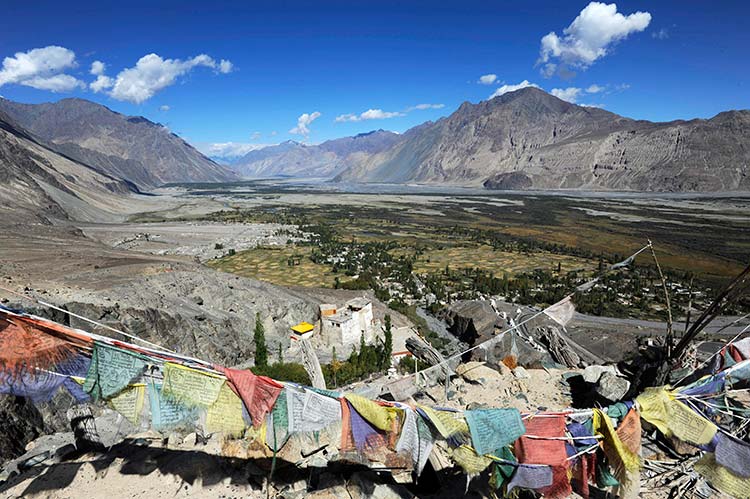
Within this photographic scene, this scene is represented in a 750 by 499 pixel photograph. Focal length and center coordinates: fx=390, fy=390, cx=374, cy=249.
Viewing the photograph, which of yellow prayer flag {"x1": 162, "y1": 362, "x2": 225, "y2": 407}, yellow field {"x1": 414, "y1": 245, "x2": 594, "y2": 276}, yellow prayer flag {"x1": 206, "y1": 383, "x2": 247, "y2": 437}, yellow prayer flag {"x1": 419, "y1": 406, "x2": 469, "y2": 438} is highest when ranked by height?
yellow prayer flag {"x1": 162, "y1": 362, "x2": 225, "y2": 407}

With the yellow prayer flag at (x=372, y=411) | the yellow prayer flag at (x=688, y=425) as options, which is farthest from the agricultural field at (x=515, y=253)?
the yellow prayer flag at (x=372, y=411)

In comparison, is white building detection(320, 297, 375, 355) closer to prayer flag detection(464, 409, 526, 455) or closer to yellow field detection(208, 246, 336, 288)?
yellow field detection(208, 246, 336, 288)

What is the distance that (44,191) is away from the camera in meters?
73.8

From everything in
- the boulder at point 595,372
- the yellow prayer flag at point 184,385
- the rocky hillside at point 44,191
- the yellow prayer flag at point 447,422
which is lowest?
the boulder at point 595,372

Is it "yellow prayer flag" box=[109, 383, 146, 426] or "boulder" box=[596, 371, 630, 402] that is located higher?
"yellow prayer flag" box=[109, 383, 146, 426]

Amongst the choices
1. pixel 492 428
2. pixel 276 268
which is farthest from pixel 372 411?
pixel 276 268

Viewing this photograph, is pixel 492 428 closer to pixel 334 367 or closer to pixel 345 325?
pixel 334 367

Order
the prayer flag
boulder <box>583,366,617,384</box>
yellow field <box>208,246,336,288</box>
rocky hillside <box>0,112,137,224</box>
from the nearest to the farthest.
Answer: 1. the prayer flag
2. boulder <box>583,366,617,384</box>
3. yellow field <box>208,246,336,288</box>
4. rocky hillside <box>0,112,137,224</box>

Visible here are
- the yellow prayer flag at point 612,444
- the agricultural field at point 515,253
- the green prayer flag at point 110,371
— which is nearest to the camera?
the green prayer flag at point 110,371

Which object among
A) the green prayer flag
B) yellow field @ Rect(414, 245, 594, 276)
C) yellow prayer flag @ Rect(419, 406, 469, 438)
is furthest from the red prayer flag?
yellow field @ Rect(414, 245, 594, 276)

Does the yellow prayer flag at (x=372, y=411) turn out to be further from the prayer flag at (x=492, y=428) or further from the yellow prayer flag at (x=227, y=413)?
the yellow prayer flag at (x=227, y=413)

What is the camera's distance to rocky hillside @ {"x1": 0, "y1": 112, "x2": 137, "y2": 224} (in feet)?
180

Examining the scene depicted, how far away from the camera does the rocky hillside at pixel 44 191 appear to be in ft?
180

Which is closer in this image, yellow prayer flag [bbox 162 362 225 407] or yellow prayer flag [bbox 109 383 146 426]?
yellow prayer flag [bbox 162 362 225 407]
